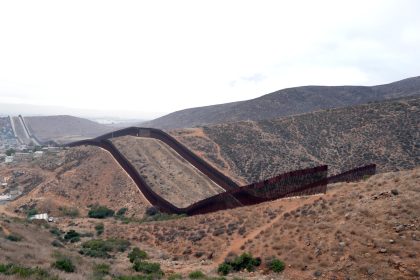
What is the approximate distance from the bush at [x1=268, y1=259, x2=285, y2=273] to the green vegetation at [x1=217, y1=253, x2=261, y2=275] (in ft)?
2.58

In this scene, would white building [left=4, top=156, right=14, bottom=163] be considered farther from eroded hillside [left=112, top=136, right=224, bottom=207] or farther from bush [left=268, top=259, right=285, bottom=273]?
bush [left=268, top=259, right=285, bottom=273]

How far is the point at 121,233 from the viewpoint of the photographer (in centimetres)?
2612

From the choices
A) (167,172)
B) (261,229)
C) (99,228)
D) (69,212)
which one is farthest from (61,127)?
(261,229)

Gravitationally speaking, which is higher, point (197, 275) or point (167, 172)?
point (167, 172)

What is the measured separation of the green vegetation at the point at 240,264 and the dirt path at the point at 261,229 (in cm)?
119

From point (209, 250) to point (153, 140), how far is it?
112 feet

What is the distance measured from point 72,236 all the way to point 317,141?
35.7 m

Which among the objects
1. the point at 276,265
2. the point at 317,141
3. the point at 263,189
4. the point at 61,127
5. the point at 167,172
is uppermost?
the point at 61,127

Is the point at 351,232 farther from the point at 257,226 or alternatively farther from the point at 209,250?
the point at 209,250

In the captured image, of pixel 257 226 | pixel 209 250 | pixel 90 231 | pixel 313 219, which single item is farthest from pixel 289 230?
pixel 90 231

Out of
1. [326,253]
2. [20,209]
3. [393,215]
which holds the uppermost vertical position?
[393,215]

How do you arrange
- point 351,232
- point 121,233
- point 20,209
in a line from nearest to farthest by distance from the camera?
1. point 351,232
2. point 121,233
3. point 20,209

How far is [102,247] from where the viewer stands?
22562 mm

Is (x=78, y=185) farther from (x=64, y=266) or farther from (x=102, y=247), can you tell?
(x=64, y=266)
